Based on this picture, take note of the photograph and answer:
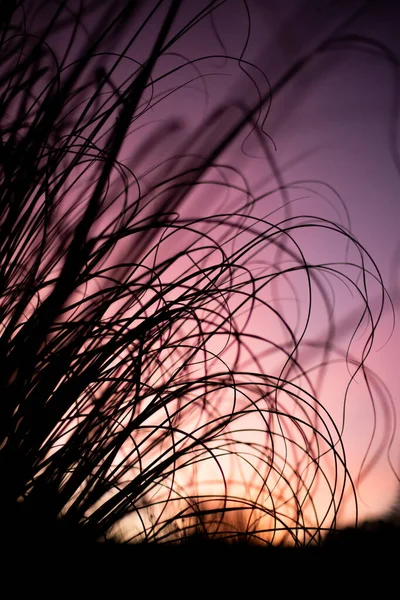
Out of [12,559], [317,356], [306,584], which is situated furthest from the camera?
[317,356]

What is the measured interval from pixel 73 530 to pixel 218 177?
16.8 inches

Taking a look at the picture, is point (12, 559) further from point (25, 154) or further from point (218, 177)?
point (218, 177)

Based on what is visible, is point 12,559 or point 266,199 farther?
point 266,199

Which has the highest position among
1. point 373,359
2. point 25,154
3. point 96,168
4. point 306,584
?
point 96,168

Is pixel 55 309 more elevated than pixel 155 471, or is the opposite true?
pixel 55 309

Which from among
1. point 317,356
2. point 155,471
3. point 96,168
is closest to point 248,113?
point 96,168

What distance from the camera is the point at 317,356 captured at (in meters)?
0.55

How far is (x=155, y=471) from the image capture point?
379mm

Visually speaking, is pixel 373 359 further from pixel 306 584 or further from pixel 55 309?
pixel 55 309

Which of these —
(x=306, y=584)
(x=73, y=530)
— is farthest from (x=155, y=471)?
(x=306, y=584)

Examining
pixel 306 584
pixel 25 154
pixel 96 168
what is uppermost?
pixel 96 168

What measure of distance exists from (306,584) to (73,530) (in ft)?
0.76

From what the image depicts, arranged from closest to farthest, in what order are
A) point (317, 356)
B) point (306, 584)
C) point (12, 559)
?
point (12, 559) → point (306, 584) → point (317, 356)

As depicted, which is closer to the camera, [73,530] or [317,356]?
[73,530]
